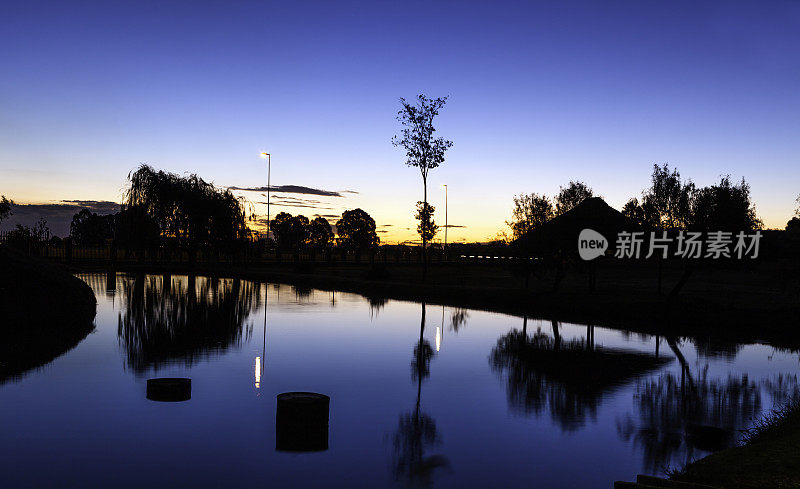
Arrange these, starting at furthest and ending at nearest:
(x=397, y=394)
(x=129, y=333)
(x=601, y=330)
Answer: (x=601, y=330), (x=129, y=333), (x=397, y=394)

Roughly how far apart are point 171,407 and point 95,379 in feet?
9.18

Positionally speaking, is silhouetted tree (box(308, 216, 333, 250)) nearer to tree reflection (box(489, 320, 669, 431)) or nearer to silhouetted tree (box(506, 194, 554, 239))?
silhouetted tree (box(506, 194, 554, 239))

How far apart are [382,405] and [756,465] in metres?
5.45

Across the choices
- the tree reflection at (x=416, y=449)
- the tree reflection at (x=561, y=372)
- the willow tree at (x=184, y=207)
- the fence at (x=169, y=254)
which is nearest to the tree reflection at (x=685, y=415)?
the tree reflection at (x=561, y=372)

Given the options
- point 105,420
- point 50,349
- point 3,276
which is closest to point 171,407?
point 105,420

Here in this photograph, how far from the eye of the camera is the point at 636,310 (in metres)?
24.6

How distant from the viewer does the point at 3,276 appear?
16.8 meters

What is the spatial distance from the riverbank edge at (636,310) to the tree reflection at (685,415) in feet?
25.8

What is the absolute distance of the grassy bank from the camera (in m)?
15.5

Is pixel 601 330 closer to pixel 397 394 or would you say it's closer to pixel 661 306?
pixel 661 306

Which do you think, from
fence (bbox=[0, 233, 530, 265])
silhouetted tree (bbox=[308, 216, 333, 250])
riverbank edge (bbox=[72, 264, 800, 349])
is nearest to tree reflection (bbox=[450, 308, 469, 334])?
riverbank edge (bbox=[72, 264, 800, 349])

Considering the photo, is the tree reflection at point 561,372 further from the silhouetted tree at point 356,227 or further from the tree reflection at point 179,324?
the silhouetted tree at point 356,227

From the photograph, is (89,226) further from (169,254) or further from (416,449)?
(416,449)

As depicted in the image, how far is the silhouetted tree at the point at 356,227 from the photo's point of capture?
540 ft
